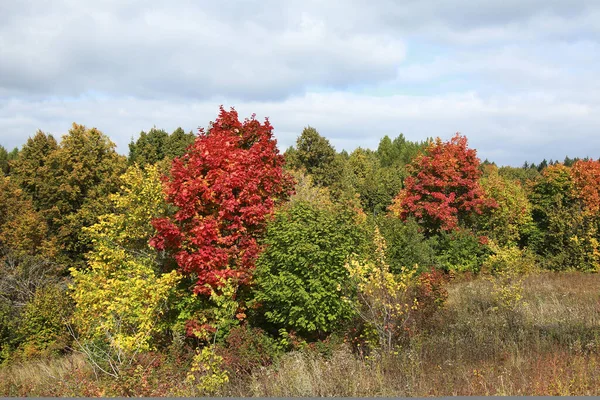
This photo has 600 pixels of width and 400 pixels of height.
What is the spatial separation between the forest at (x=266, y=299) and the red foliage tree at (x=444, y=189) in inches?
26.1

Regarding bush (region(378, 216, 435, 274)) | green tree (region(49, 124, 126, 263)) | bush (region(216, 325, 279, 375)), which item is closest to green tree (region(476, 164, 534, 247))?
bush (region(378, 216, 435, 274))

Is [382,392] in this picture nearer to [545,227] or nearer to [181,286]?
[181,286]

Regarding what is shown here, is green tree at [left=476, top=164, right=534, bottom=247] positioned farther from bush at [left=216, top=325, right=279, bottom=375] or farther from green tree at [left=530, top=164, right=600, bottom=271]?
bush at [left=216, top=325, right=279, bottom=375]

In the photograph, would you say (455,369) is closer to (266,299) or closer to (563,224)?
(266,299)

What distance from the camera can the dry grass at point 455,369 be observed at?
603 centimetres

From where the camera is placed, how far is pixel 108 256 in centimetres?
1767

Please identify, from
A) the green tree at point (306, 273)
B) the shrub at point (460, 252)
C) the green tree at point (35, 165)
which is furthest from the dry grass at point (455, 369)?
the green tree at point (35, 165)

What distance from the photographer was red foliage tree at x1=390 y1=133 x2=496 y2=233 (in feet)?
108

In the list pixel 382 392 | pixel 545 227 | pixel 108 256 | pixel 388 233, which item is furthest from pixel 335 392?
pixel 545 227

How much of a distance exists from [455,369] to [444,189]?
2869cm

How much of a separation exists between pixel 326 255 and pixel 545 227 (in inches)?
1180

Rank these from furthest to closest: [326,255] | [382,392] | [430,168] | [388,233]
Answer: [430,168] < [388,233] < [326,255] < [382,392]

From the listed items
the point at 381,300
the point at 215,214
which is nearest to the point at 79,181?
the point at 215,214

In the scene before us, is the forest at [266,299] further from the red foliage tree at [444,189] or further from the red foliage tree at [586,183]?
the red foliage tree at [586,183]
